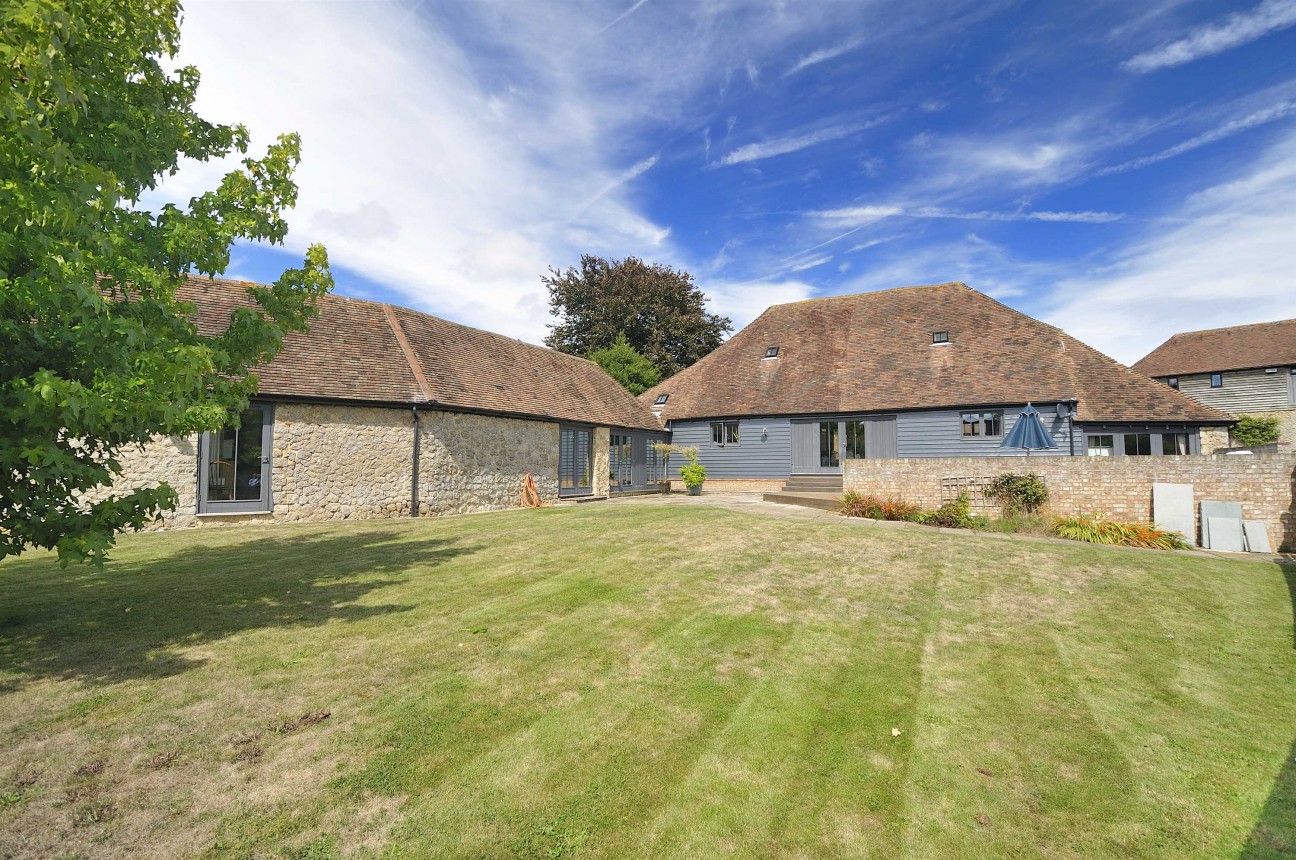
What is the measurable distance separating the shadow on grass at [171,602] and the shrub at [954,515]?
1129cm

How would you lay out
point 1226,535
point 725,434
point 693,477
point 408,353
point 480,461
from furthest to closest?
point 725,434, point 693,477, point 408,353, point 480,461, point 1226,535

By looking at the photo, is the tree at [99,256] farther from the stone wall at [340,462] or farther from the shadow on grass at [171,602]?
the stone wall at [340,462]

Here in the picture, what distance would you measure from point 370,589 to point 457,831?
5.38 m

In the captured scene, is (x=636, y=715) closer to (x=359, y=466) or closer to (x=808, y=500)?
(x=359, y=466)

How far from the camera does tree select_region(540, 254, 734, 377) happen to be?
38625mm

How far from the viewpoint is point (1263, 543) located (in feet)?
38.9

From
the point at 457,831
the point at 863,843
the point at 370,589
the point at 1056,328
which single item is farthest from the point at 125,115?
the point at 1056,328

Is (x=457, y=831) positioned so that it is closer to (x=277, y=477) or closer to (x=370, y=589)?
(x=370, y=589)

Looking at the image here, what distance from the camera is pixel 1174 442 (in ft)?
66.2

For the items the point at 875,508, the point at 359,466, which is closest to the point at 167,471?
the point at 359,466

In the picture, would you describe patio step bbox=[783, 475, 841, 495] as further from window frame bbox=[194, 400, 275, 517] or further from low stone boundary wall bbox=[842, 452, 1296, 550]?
window frame bbox=[194, 400, 275, 517]

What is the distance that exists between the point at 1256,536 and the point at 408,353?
2145 centimetres

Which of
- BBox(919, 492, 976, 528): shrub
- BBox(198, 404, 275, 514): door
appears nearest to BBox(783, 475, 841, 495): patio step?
BBox(919, 492, 976, 528): shrub

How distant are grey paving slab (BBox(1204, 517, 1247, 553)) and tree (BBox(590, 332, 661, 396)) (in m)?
24.5
